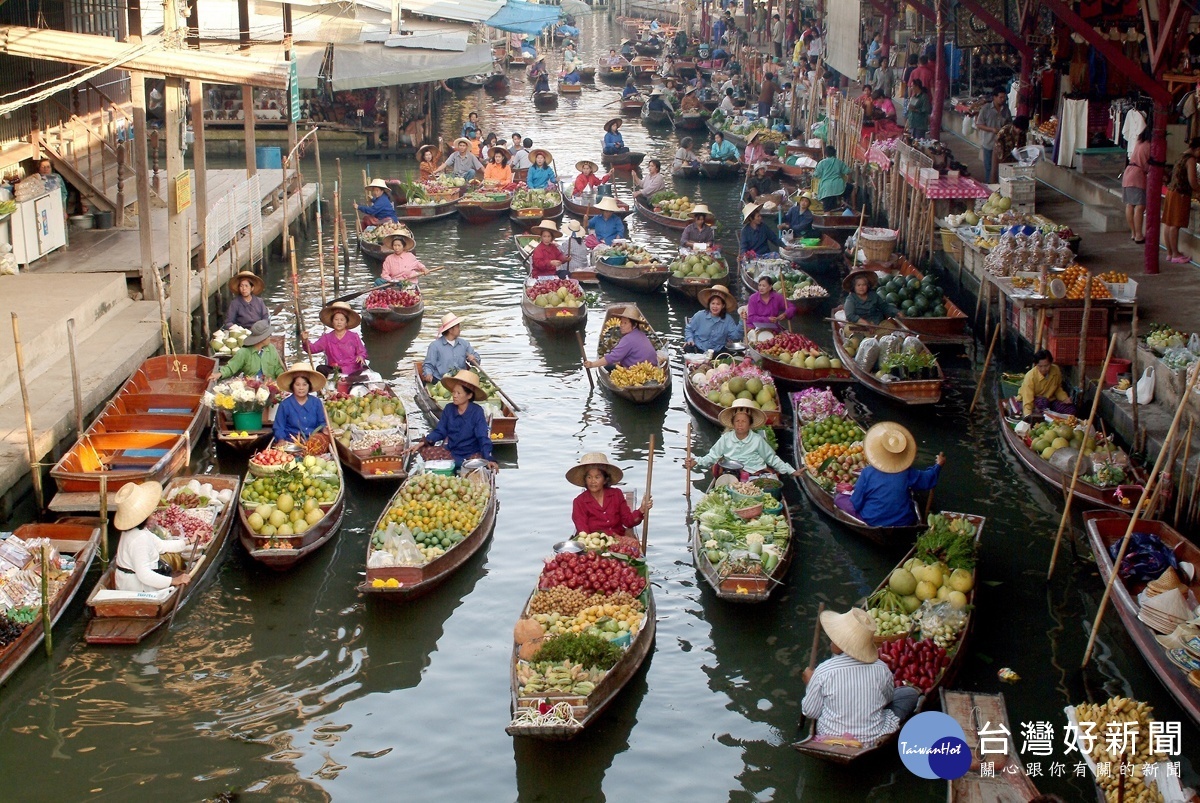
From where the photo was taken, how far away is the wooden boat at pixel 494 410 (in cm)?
1358

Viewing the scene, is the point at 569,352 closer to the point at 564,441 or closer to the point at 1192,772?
the point at 564,441

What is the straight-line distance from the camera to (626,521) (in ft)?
34.3

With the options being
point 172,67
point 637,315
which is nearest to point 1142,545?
point 637,315

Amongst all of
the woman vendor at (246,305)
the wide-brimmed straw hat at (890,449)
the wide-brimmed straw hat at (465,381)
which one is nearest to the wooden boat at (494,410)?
the wide-brimmed straw hat at (465,381)

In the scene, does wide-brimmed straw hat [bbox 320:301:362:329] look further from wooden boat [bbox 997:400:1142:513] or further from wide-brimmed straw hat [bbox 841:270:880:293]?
wooden boat [bbox 997:400:1142:513]

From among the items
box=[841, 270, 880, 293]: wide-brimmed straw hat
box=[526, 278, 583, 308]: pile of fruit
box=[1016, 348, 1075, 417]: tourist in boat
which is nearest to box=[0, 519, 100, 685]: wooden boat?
box=[526, 278, 583, 308]: pile of fruit

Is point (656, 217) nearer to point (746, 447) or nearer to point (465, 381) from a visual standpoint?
point (465, 381)

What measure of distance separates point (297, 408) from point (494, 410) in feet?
7.49

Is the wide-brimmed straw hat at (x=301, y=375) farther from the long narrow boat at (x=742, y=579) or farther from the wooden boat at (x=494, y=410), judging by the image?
the long narrow boat at (x=742, y=579)

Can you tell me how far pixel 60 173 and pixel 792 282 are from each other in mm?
11284

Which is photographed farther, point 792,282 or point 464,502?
point 792,282

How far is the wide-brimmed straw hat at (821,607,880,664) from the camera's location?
25.3 feet

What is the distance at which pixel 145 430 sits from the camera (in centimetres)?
1299

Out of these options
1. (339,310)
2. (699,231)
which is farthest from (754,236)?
(339,310)
